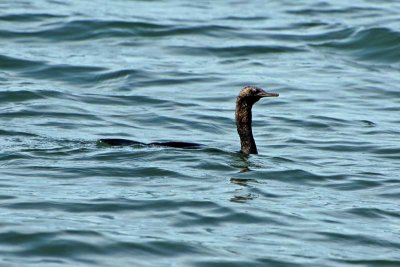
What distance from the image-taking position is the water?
10039mm

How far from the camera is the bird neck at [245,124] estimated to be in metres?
13.4

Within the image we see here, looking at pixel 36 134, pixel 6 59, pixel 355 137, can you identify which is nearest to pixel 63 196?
pixel 36 134

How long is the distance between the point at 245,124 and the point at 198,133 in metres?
2.22

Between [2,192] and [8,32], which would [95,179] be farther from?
[8,32]

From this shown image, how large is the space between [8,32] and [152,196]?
11.2 metres

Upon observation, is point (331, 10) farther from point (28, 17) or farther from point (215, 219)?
point (215, 219)

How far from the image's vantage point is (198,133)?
51.2ft

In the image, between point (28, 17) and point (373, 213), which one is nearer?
point (373, 213)

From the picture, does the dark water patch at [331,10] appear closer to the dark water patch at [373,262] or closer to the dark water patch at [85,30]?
the dark water patch at [85,30]

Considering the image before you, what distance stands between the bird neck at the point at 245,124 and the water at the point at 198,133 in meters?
0.23

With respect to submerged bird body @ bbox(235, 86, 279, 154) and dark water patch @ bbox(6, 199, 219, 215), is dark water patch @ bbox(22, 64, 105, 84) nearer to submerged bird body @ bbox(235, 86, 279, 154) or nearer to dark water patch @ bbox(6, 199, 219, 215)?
submerged bird body @ bbox(235, 86, 279, 154)

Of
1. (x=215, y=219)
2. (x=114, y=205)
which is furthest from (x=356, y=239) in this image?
(x=114, y=205)

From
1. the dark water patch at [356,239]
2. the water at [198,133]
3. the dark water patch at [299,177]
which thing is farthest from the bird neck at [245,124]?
the dark water patch at [356,239]

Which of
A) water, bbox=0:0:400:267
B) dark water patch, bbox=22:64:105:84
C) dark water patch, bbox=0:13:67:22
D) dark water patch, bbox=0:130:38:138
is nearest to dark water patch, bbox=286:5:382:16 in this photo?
water, bbox=0:0:400:267
